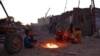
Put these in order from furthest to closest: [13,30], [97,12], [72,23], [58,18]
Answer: [58,18] < [72,23] < [97,12] < [13,30]

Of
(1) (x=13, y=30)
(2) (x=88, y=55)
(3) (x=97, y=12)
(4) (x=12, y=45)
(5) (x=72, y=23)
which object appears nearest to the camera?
(2) (x=88, y=55)

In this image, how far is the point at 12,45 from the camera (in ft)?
32.9

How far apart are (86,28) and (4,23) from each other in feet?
50.8

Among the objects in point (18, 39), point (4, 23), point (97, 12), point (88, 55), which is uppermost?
point (97, 12)

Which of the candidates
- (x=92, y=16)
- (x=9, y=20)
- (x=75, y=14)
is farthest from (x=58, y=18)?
(x=9, y=20)

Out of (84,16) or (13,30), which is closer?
(13,30)

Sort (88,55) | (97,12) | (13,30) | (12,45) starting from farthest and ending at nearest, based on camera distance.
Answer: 1. (97,12)
2. (13,30)
3. (12,45)
4. (88,55)

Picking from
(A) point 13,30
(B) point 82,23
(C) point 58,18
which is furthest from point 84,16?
(A) point 13,30

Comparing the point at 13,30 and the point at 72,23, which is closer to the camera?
the point at 13,30

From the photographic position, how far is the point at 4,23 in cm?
1060

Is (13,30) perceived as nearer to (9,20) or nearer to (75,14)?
(9,20)

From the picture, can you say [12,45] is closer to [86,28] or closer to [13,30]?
[13,30]

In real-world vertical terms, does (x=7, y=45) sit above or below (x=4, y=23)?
below

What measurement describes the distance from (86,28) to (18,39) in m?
15.2
